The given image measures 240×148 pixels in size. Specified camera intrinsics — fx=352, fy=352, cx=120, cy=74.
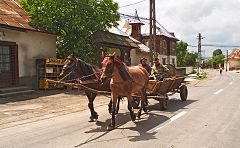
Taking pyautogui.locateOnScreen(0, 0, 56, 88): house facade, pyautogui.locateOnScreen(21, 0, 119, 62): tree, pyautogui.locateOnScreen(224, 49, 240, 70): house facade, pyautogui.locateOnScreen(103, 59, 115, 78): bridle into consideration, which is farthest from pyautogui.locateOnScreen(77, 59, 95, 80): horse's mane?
pyautogui.locateOnScreen(224, 49, 240, 70): house facade

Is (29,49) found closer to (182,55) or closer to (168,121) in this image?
(168,121)

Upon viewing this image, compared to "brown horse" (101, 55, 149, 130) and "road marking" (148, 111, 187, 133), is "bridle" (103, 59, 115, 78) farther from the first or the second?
"road marking" (148, 111, 187, 133)

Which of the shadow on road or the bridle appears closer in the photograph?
the shadow on road

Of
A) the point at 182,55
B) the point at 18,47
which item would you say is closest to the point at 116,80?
the point at 18,47

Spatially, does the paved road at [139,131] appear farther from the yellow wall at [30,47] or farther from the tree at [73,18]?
the tree at [73,18]

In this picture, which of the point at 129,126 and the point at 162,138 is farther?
the point at 129,126

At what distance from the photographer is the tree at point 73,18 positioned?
24.2 metres

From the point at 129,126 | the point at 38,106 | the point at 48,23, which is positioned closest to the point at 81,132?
the point at 129,126

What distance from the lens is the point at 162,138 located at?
340 inches

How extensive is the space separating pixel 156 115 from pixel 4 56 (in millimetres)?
12339

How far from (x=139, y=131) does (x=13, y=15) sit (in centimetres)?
1593

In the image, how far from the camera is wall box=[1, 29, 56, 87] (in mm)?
21688

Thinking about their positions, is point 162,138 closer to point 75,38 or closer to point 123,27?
point 75,38

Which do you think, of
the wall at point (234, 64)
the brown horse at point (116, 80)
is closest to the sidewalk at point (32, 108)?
the brown horse at point (116, 80)
